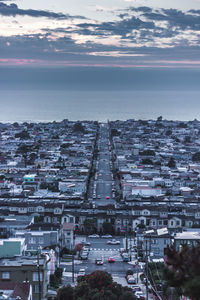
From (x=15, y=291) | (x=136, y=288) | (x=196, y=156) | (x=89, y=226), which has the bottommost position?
(x=136, y=288)

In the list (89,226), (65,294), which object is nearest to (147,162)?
(89,226)

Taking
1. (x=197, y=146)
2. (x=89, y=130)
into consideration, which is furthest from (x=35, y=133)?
(x=197, y=146)

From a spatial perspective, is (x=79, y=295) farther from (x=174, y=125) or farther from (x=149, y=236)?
(x=174, y=125)

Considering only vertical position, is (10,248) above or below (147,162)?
below

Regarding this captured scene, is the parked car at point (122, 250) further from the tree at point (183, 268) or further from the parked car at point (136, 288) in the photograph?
the tree at point (183, 268)

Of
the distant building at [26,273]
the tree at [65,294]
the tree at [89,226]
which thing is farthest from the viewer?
the tree at [89,226]

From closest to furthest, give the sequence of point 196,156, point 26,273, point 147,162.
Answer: point 26,273, point 147,162, point 196,156

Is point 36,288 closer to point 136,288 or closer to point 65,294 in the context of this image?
point 65,294

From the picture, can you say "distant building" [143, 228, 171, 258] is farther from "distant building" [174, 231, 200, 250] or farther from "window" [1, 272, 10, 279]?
"window" [1, 272, 10, 279]

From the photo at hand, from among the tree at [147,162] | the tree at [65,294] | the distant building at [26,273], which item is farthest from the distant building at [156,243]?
the tree at [147,162]

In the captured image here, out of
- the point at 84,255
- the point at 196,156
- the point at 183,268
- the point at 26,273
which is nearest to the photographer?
the point at 183,268

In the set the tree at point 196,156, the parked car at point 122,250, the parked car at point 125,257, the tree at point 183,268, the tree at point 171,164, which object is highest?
the tree at point 196,156
